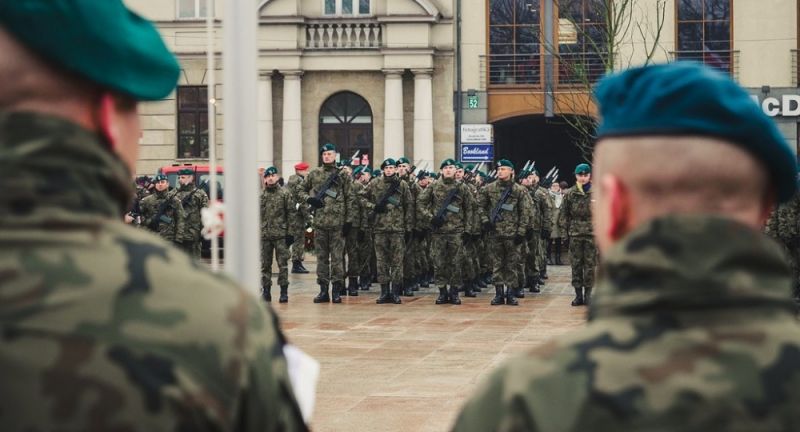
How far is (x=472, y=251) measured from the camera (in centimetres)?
1995

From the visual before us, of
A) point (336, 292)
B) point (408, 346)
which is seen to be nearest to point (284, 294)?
point (336, 292)

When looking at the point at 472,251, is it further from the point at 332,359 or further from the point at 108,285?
the point at 108,285

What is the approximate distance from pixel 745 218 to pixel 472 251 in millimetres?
17822

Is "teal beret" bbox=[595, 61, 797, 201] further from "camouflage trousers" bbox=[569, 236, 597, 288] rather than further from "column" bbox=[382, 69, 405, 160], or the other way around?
"column" bbox=[382, 69, 405, 160]

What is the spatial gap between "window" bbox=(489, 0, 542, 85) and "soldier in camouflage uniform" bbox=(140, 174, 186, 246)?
15672 millimetres

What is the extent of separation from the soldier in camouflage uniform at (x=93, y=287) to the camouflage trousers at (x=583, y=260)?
637 inches

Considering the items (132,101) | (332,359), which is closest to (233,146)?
(132,101)

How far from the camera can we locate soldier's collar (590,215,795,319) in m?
2.04

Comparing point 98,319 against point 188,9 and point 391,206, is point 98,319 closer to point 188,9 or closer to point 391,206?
point 391,206

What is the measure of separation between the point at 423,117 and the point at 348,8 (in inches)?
133

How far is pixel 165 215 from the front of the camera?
1978 cm

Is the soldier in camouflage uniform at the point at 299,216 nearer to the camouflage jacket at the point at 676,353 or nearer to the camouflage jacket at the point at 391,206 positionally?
the camouflage jacket at the point at 391,206

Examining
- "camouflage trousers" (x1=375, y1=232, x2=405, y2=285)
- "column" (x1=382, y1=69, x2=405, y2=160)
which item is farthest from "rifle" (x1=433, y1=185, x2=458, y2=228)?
"column" (x1=382, y1=69, x2=405, y2=160)

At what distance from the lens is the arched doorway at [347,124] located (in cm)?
3456
